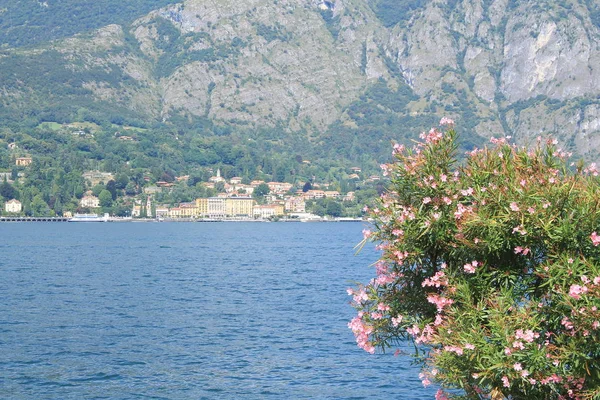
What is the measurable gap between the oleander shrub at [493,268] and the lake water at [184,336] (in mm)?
12197

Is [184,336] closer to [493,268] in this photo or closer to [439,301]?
[439,301]

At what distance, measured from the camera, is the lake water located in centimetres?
3117

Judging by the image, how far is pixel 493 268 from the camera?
13281 millimetres

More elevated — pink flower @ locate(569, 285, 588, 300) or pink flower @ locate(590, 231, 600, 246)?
pink flower @ locate(590, 231, 600, 246)

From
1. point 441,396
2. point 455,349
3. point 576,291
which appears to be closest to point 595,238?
point 576,291

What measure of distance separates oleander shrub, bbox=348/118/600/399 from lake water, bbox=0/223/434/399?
1220 centimetres

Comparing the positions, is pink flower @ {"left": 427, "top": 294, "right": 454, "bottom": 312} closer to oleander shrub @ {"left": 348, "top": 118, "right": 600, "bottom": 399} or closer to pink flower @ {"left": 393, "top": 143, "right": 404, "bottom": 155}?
oleander shrub @ {"left": 348, "top": 118, "right": 600, "bottom": 399}

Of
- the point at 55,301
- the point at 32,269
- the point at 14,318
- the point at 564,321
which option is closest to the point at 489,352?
the point at 564,321

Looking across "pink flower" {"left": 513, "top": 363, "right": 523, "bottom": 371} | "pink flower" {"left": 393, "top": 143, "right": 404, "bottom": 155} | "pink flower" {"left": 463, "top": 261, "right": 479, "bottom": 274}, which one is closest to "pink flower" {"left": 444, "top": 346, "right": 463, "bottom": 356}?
"pink flower" {"left": 513, "top": 363, "right": 523, "bottom": 371}

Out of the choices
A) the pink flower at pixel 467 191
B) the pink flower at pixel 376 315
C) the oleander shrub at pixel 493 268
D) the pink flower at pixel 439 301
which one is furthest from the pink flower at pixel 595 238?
the pink flower at pixel 376 315

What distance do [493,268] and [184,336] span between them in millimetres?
30494

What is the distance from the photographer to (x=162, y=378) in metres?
32.5

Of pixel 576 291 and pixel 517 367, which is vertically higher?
pixel 576 291

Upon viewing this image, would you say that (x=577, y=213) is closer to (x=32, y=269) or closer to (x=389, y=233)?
(x=389, y=233)
